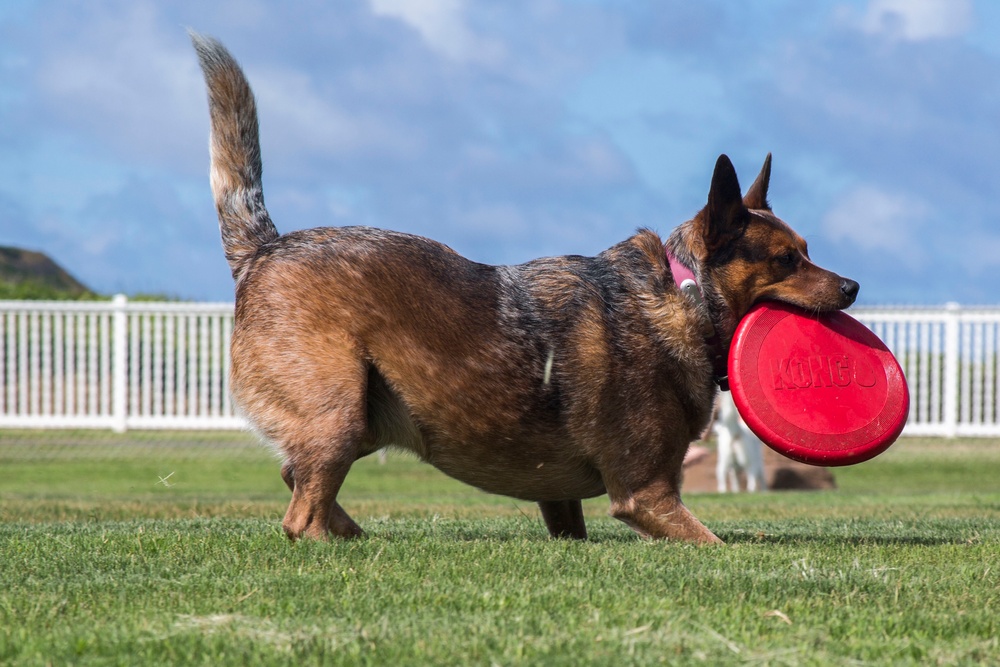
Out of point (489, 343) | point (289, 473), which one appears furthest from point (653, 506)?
point (289, 473)

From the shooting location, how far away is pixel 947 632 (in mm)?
3377

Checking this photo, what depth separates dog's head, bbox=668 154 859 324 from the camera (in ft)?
17.4

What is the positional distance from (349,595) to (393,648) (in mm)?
683

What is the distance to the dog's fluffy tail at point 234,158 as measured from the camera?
5.25 meters

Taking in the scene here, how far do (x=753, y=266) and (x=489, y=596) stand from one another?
238 cm

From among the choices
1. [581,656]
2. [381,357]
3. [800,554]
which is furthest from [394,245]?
[581,656]

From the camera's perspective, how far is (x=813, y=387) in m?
5.45

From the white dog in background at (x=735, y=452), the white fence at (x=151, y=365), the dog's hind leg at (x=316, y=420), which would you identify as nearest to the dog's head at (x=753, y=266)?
the dog's hind leg at (x=316, y=420)

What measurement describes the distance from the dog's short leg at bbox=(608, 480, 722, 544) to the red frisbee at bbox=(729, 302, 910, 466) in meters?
0.53

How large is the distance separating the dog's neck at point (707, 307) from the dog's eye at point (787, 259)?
1.14ft

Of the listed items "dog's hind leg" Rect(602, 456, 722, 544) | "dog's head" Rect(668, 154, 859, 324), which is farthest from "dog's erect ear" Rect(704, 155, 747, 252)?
"dog's hind leg" Rect(602, 456, 722, 544)

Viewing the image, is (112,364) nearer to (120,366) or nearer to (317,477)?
(120,366)

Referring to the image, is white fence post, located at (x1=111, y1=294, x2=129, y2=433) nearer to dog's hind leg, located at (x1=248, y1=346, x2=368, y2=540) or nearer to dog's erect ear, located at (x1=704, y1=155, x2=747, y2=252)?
dog's hind leg, located at (x1=248, y1=346, x2=368, y2=540)

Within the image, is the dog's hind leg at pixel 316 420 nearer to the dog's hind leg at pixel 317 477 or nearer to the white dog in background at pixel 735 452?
the dog's hind leg at pixel 317 477
